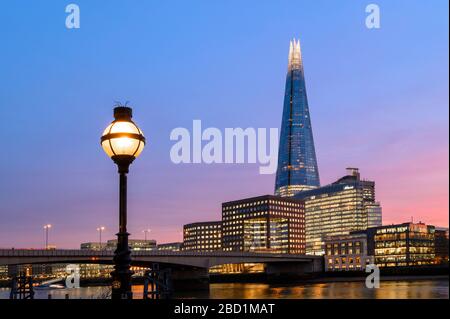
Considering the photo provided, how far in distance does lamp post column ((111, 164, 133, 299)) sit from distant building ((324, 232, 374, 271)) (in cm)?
18703

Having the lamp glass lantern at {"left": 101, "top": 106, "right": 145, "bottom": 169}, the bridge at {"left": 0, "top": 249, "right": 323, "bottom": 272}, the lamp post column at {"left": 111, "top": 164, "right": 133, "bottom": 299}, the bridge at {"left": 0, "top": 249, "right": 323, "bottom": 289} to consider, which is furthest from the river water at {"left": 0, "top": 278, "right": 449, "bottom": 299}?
the lamp glass lantern at {"left": 101, "top": 106, "right": 145, "bottom": 169}

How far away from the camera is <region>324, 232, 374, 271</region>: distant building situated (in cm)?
19188

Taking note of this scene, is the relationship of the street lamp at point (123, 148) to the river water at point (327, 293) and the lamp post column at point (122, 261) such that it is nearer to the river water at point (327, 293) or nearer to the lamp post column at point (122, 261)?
the lamp post column at point (122, 261)

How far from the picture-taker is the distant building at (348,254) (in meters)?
192

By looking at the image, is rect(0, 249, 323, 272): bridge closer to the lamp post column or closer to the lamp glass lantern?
the lamp post column

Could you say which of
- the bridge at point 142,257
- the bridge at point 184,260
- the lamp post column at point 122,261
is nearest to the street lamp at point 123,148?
the lamp post column at point 122,261

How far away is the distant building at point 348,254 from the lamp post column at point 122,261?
187 metres

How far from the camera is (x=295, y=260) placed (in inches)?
5669

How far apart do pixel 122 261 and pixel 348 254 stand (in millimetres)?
192982

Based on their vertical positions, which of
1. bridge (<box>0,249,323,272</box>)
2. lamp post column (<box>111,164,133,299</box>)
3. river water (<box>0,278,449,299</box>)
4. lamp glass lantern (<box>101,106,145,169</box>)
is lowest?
river water (<box>0,278,449,299</box>)

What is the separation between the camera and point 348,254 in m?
194

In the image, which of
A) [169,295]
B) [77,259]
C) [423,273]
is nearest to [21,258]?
[77,259]
